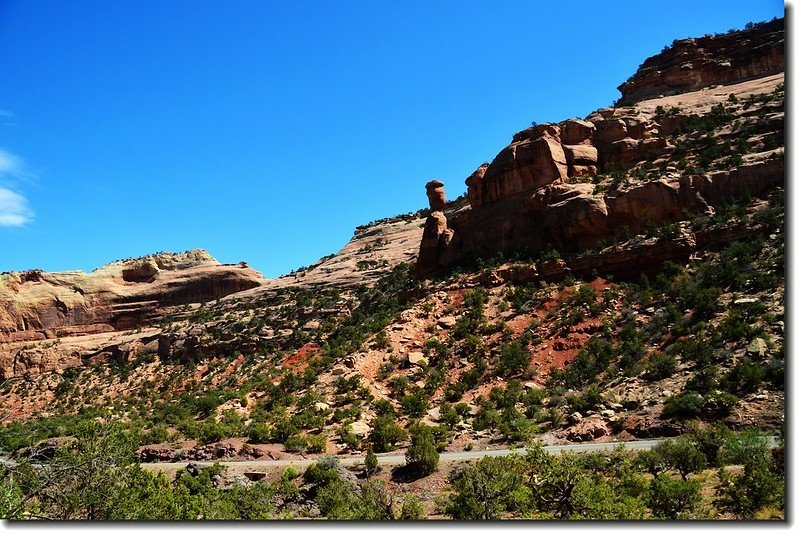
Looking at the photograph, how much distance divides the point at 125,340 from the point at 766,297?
2290 inches

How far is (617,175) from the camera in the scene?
36.5 metres

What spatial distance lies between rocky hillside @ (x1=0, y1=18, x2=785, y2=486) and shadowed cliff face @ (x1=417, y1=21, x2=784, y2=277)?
139mm

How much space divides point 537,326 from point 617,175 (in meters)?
13.2

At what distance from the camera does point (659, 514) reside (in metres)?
10.8

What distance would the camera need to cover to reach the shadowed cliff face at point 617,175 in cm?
3234

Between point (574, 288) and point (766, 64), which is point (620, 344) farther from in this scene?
point (766, 64)

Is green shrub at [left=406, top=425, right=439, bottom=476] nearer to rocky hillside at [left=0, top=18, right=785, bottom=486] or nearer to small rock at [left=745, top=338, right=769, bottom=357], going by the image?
rocky hillside at [left=0, top=18, right=785, bottom=486]

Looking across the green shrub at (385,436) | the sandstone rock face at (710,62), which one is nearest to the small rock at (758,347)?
the green shrub at (385,436)

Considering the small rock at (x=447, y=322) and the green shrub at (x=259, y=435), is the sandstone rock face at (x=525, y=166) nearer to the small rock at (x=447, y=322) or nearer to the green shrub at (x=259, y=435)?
the small rock at (x=447, y=322)

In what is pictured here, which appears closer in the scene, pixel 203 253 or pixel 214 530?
pixel 214 530

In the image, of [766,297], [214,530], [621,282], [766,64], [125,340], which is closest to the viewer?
[214,530]

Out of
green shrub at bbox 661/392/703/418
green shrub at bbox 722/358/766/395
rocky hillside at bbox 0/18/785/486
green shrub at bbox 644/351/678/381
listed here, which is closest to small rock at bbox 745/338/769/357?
rocky hillside at bbox 0/18/785/486

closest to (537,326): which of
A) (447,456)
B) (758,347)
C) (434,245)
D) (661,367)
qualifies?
(661,367)

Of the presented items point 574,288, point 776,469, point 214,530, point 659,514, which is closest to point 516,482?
point 659,514
